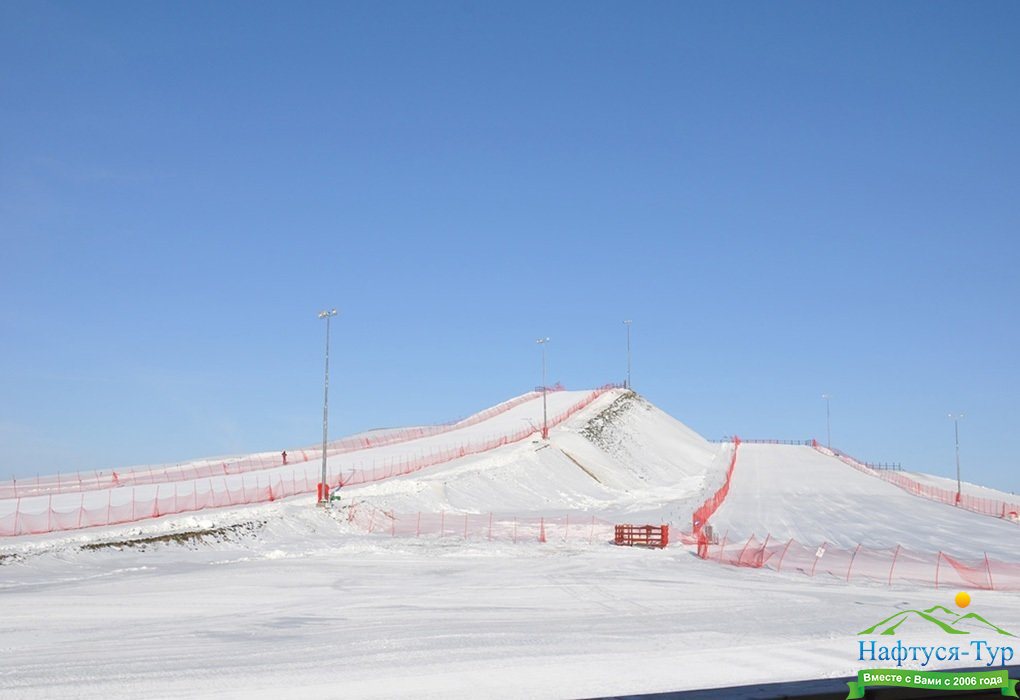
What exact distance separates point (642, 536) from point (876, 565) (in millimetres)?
13552

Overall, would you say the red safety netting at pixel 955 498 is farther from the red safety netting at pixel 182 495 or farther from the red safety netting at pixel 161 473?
the red safety netting at pixel 161 473

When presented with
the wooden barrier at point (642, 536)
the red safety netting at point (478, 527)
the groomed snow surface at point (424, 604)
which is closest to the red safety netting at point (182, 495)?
the groomed snow surface at point (424, 604)

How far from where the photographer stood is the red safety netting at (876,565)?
3127cm

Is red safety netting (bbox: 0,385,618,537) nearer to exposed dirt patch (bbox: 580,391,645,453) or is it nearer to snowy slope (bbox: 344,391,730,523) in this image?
snowy slope (bbox: 344,391,730,523)

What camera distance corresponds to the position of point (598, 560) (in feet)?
121

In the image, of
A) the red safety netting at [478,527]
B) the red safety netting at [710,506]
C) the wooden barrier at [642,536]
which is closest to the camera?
the wooden barrier at [642,536]

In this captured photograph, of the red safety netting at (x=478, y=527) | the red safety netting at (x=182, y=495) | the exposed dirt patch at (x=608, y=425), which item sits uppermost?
the exposed dirt patch at (x=608, y=425)

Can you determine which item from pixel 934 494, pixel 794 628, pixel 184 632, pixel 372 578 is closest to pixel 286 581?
pixel 372 578

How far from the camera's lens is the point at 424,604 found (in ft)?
81.5

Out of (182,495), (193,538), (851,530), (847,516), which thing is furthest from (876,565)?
(182,495)

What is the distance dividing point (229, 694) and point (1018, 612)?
1976cm

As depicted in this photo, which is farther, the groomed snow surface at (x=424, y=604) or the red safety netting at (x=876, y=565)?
the red safety netting at (x=876, y=565)

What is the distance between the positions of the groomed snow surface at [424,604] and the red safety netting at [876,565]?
45.5 inches

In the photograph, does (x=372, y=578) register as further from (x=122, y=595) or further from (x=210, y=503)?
(x=210, y=503)
